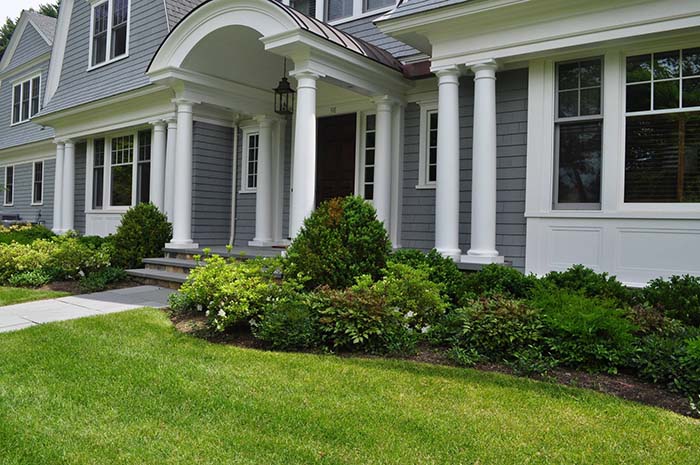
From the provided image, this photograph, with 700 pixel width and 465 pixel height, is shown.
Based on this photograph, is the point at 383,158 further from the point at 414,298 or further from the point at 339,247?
the point at 414,298

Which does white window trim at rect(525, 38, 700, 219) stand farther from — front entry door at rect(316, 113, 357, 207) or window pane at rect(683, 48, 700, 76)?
front entry door at rect(316, 113, 357, 207)

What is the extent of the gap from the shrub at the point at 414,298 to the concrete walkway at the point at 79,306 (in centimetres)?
329

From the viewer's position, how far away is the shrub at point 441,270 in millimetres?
6035

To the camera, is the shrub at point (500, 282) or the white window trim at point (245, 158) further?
the white window trim at point (245, 158)

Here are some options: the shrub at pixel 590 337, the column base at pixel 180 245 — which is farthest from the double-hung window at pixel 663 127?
the column base at pixel 180 245

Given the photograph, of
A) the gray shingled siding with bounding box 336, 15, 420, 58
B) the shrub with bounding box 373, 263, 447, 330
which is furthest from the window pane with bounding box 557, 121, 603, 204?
the gray shingled siding with bounding box 336, 15, 420, 58

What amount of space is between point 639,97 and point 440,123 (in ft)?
7.94

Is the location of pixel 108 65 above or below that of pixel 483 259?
above

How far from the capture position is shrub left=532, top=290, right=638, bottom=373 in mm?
4219

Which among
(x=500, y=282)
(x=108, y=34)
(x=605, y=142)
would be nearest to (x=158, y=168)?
(x=108, y=34)

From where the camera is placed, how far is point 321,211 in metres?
6.24

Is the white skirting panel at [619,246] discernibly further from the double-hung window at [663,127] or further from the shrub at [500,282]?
the shrub at [500,282]

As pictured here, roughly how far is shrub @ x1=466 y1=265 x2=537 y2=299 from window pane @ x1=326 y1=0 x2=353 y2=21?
234 inches

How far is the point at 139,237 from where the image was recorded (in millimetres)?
9734
